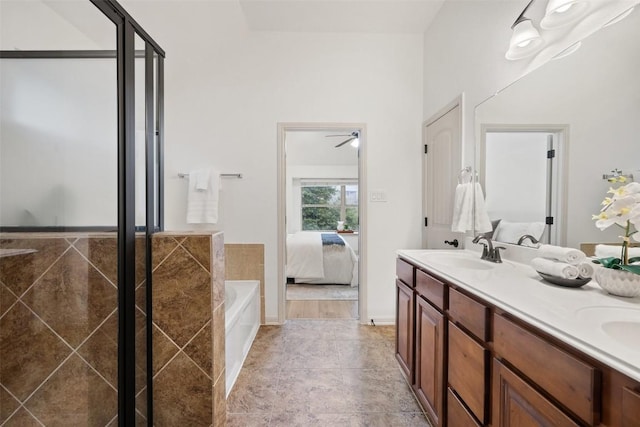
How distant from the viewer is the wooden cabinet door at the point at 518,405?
0.72 metres

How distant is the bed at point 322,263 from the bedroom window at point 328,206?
2838 mm

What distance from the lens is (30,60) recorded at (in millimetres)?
1075

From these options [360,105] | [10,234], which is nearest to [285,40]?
[360,105]

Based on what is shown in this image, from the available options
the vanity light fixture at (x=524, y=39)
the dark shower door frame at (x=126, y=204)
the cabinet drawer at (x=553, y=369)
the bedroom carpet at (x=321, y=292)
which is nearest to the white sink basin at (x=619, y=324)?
the cabinet drawer at (x=553, y=369)

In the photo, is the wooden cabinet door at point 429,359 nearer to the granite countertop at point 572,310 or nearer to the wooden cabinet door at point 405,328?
the wooden cabinet door at point 405,328

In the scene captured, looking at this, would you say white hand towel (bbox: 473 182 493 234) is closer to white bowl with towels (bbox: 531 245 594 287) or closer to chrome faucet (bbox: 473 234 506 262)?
chrome faucet (bbox: 473 234 506 262)

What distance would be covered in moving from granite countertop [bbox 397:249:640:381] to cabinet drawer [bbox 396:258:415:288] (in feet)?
1.22

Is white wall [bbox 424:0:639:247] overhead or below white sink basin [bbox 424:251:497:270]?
overhead

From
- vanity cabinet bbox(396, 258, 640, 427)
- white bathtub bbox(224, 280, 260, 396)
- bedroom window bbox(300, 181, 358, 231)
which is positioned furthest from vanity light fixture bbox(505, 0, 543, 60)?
bedroom window bbox(300, 181, 358, 231)

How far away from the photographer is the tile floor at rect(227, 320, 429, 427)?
5.21 ft

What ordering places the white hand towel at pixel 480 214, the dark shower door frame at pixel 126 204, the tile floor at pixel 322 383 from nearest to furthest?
the dark shower door frame at pixel 126 204
the tile floor at pixel 322 383
the white hand towel at pixel 480 214

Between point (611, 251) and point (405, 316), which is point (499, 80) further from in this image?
point (405, 316)

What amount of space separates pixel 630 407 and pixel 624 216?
69 cm

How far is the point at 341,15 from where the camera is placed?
2.50 m
